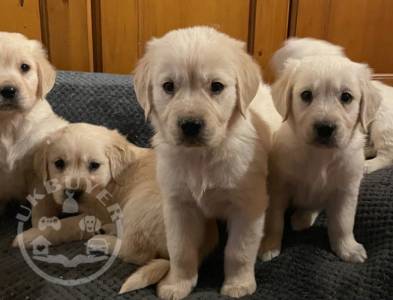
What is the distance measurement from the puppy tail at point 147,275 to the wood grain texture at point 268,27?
144 centimetres

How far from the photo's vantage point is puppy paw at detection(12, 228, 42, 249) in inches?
66.7

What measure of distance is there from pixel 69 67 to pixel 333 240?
5.85ft

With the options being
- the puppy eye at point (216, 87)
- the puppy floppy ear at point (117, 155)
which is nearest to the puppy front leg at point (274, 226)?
the puppy eye at point (216, 87)

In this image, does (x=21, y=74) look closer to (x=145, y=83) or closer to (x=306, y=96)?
(x=145, y=83)

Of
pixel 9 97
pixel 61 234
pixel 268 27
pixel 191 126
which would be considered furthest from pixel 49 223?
pixel 268 27

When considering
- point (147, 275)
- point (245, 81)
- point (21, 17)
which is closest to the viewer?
point (245, 81)

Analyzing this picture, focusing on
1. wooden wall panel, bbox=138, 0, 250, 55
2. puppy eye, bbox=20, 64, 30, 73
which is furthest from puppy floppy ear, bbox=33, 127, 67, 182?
wooden wall panel, bbox=138, 0, 250, 55

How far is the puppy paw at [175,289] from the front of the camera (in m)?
1.43

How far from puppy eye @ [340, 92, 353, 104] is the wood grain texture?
3.93 ft

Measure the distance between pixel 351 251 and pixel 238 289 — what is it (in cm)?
41

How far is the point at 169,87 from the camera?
1.32m

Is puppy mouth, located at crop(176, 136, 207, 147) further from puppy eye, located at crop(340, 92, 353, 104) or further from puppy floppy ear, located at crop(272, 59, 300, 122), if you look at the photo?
puppy eye, located at crop(340, 92, 353, 104)

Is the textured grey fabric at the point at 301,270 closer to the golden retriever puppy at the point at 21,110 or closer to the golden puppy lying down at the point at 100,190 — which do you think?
the golden puppy lying down at the point at 100,190

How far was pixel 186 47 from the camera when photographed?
4.21 ft
